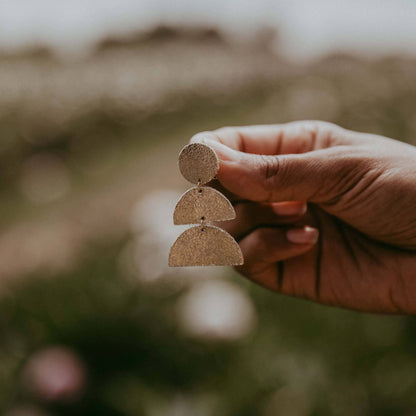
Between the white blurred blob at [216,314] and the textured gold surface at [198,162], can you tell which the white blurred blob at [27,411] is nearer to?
the white blurred blob at [216,314]

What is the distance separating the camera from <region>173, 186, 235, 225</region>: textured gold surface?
3.02 ft

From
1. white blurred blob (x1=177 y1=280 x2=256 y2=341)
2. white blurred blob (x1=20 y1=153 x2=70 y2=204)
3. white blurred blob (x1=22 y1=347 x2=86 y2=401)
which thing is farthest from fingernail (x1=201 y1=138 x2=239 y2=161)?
white blurred blob (x1=20 y1=153 x2=70 y2=204)

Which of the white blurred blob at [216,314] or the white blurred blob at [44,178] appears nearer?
the white blurred blob at [216,314]

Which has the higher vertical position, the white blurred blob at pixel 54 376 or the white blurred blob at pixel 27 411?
the white blurred blob at pixel 54 376

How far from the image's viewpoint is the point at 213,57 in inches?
324

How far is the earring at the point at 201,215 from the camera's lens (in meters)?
0.91

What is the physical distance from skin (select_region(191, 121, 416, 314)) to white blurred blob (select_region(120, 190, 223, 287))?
757 mm

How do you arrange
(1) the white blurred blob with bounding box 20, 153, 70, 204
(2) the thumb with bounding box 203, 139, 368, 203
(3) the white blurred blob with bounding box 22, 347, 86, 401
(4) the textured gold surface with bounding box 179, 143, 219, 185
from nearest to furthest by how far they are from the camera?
(4) the textured gold surface with bounding box 179, 143, 219, 185
(2) the thumb with bounding box 203, 139, 368, 203
(3) the white blurred blob with bounding box 22, 347, 86, 401
(1) the white blurred blob with bounding box 20, 153, 70, 204

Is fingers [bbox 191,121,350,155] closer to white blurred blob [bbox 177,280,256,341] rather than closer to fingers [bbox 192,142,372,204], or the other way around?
fingers [bbox 192,142,372,204]

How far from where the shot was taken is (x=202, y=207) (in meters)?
0.93

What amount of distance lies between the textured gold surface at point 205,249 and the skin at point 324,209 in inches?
5.7

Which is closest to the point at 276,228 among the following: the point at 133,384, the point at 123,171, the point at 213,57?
the point at 133,384

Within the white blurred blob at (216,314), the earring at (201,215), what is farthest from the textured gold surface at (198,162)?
the white blurred blob at (216,314)

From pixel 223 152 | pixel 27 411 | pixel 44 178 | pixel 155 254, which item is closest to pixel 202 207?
pixel 223 152
